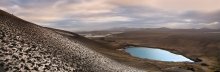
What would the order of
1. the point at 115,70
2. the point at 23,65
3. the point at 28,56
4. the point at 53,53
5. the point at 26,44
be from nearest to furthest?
the point at 23,65 < the point at 28,56 < the point at 26,44 < the point at 53,53 < the point at 115,70

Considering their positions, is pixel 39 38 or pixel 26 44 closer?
pixel 26 44

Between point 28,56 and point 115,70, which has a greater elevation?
point 28,56

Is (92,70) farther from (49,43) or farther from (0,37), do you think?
(0,37)

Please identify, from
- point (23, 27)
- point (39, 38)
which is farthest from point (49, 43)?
point (23, 27)

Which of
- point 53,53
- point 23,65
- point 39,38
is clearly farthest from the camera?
point 39,38

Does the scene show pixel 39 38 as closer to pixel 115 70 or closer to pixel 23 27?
pixel 23 27

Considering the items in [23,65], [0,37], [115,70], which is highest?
[0,37]

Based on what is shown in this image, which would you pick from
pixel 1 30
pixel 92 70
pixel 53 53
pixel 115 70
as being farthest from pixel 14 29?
pixel 115 70
